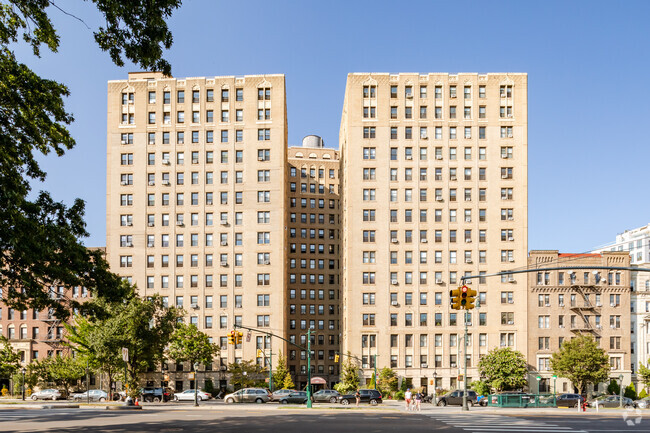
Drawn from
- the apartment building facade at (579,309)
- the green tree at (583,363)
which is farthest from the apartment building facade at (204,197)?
the green tree at (583,363)

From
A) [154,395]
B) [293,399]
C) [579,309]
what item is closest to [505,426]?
[293,399]

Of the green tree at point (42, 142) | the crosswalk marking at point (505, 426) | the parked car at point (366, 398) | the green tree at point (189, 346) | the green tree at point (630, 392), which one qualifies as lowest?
the green tree at point (630, 392)

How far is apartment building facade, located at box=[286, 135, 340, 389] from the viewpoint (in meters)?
104

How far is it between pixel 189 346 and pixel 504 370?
42.1 meters

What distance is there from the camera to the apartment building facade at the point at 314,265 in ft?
342

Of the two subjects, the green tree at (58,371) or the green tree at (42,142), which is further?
the green tree at (58,371)

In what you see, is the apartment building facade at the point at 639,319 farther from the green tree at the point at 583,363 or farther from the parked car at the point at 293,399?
the parked car at the point at 293,399

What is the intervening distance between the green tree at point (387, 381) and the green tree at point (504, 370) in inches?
489

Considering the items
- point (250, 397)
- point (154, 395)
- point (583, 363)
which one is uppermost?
point (583, 363)

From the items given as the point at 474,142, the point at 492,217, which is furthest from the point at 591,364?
the point at 474,142

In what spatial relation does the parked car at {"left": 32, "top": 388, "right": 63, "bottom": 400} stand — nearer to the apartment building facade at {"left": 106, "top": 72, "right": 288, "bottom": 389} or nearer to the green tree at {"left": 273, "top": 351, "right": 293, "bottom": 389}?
the apartment building facade at {"left": 106, "top": 72, "right": 288, "bottom": 389}

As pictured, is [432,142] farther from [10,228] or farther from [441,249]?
[10,228]

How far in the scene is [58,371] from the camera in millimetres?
75250

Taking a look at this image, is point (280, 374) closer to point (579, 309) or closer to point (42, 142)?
point (579, 309)
